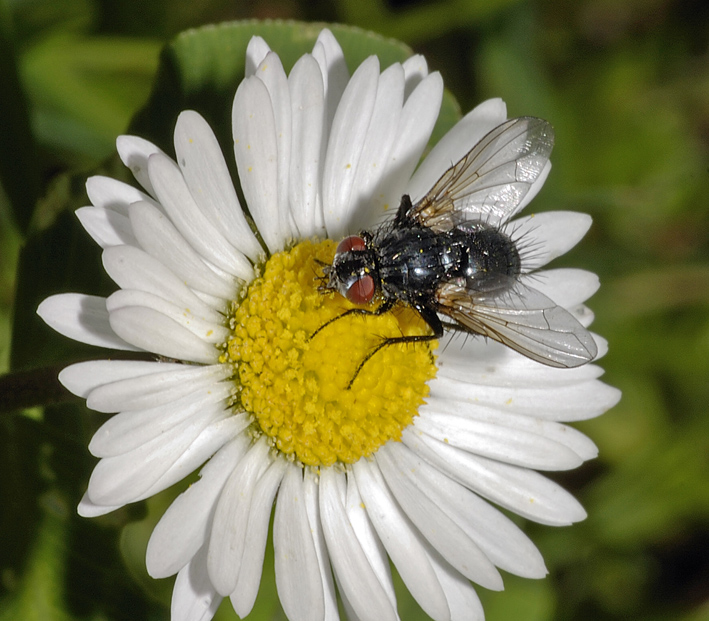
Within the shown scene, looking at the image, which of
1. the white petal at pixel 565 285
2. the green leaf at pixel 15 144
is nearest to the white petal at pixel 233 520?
the white petal at pixel 565 285

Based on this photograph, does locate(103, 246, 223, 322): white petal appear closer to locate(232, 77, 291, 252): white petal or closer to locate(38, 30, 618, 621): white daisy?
locate(38, 30, 618, 621): white daisy

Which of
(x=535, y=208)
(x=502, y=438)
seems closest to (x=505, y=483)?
(x=502, y=438)

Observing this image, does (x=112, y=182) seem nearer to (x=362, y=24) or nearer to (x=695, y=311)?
(x=362, y=24)

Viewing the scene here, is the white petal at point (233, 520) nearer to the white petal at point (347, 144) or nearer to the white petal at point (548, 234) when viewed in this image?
the white petal at point (347, 144)

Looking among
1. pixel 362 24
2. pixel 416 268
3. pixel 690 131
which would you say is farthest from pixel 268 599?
pixel 690 131

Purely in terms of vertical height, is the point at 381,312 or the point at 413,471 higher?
the point at 381,312

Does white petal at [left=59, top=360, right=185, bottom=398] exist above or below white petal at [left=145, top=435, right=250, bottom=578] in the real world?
above

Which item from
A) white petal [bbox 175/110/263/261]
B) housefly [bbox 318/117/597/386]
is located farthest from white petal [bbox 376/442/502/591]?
white petal [bbox 175/110/263/261]
